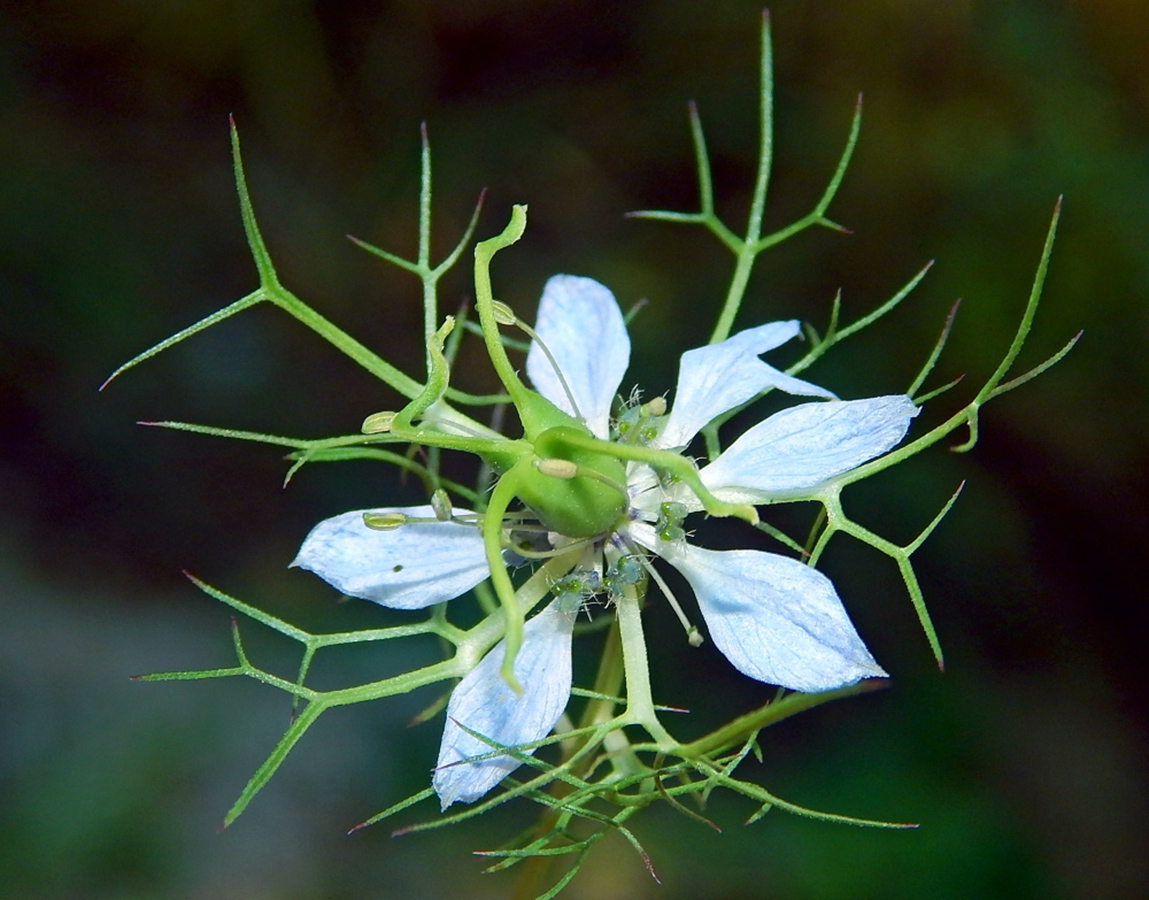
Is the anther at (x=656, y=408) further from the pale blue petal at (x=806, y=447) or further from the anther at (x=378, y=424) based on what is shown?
the anther at (x=378, y=424)

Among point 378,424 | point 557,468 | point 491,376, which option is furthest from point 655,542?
point 491,376

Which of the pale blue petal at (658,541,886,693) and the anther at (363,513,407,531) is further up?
the pale blue petal at (658,541,886,693)

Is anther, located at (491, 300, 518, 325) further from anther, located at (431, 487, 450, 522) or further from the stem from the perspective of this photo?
the stem

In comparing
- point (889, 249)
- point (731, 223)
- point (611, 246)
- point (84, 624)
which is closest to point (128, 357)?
point (84, 624)

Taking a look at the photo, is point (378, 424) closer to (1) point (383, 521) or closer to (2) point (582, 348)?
(1) point (383, 521)

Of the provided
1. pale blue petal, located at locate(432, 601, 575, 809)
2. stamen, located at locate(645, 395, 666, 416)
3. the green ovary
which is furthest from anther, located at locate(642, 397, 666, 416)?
pale blue petal, located at locate(432, 601, 575, 809)

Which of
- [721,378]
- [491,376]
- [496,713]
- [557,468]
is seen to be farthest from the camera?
[491,376]

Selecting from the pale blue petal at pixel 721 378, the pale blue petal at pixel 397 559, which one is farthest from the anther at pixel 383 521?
the pale blue petal at pixel 721 378
